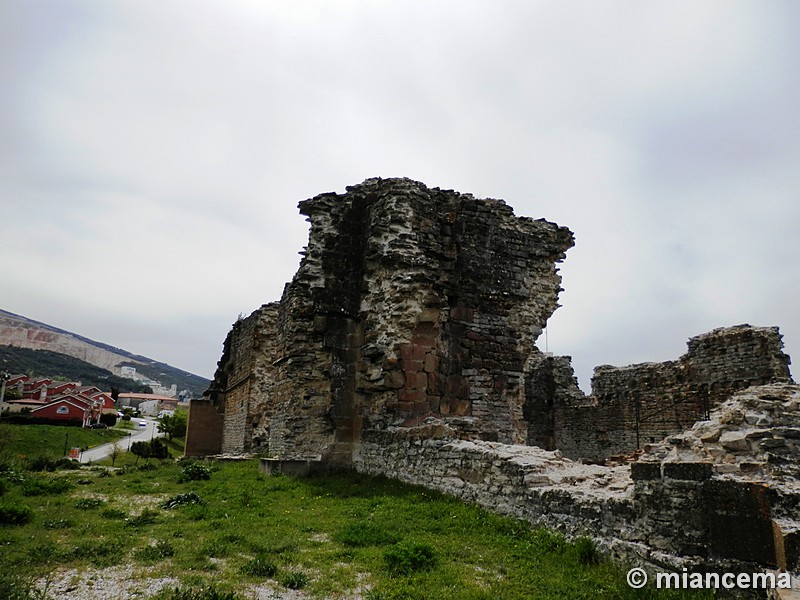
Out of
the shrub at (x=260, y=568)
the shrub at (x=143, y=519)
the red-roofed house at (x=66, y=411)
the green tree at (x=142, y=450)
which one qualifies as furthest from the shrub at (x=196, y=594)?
the red-roofed house at (x=66, y=411)

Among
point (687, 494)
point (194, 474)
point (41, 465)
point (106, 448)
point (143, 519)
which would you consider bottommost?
point (106, 448)

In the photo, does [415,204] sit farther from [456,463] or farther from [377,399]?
[456,463]

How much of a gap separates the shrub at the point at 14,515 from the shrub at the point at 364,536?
4.63 meters

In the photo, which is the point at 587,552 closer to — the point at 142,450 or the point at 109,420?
the point at 142,450

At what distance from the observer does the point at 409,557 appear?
18.7ft

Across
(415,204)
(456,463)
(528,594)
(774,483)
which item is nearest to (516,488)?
(456,463)

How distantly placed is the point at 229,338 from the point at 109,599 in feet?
92.6

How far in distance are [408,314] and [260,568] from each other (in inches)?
302

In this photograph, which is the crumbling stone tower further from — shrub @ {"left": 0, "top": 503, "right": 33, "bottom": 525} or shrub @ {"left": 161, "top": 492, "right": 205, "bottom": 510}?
shrub @ {"left": 0, "top": 503, "right": 33, "bottom": 525}

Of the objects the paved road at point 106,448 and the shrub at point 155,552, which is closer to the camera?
the shrub at point 155,552

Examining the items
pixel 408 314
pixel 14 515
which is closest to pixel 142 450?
pixel 408 314

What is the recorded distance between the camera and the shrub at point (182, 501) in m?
9.38

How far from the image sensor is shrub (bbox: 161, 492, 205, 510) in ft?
30.8

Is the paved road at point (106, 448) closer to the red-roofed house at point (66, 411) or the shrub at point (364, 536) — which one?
the red-roofed house at point (66, 411)
